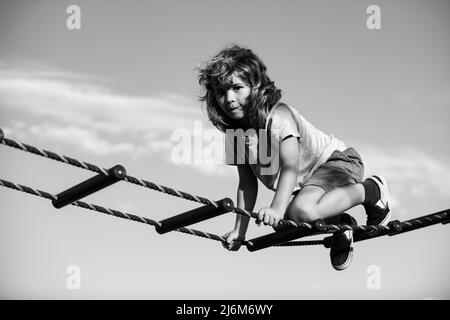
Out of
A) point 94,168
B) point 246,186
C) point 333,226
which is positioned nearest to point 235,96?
point 246,186

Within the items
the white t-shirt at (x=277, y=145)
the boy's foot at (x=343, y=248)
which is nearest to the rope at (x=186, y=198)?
the boy's foot at (x=343, y=248)

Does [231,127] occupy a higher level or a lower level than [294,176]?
higher

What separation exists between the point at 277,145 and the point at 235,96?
39 centimetres

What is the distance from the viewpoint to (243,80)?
4.36m

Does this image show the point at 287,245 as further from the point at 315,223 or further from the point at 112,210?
the point at 112,210

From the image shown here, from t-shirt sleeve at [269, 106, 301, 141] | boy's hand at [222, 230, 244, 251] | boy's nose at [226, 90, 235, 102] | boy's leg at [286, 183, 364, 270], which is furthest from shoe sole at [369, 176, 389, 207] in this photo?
boy's nose at [226, 90, 235, 102]

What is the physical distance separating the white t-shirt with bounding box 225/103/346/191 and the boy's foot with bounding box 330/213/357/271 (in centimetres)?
38

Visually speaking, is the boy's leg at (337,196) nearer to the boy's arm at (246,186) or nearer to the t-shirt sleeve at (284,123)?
the t-shirt sleeve at (284,123)

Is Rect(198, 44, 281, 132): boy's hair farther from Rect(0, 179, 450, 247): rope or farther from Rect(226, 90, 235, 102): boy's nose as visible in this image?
Rect(0, 179, 450, 247): rope

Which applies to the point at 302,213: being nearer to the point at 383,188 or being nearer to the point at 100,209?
the point at 383,188

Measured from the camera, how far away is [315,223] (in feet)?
12.4
